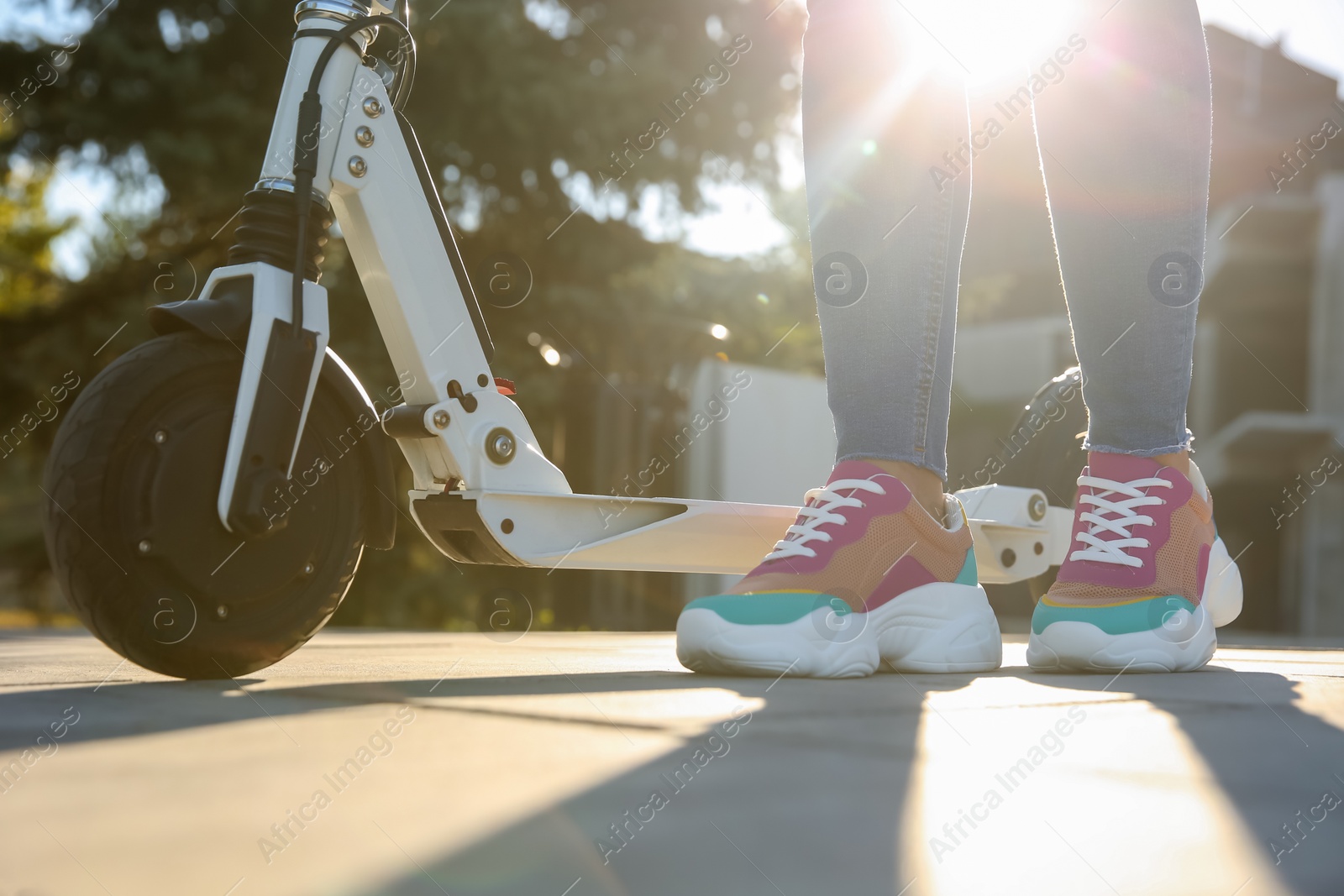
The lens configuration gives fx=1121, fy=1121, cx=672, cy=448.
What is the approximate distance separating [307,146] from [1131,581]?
125 cm

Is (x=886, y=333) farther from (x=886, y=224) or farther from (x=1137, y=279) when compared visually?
(x=1137, y=279)

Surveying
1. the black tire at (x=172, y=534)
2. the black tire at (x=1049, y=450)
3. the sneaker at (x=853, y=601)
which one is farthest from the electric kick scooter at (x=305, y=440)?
the black tire at (x=1049, y=450)

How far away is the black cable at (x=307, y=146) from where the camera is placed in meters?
1.42

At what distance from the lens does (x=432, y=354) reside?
1.71 metres

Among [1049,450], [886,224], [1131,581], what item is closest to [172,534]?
[886,224]

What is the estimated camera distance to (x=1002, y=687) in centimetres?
126

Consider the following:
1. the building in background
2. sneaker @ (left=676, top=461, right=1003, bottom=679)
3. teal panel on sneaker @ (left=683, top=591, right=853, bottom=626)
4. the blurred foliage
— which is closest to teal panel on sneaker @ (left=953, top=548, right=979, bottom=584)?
sneaker @ (left=676, top=461, right=1003, bottom=679)

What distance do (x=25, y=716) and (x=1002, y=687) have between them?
3.18 feet

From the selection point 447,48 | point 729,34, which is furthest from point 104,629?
point 729,34

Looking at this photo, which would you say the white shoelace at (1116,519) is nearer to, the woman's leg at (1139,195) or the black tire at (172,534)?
the woman's leg at (1139,195)

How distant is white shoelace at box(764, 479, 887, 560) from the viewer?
4.63ft

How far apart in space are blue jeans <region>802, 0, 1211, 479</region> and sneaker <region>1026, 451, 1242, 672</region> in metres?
0.06

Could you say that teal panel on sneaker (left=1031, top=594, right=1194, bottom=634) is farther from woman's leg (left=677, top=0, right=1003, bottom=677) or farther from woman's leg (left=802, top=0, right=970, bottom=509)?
woman's leg (left=802, top=0, right=970, bottom=509)

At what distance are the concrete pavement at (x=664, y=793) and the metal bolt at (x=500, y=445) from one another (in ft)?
1.96
